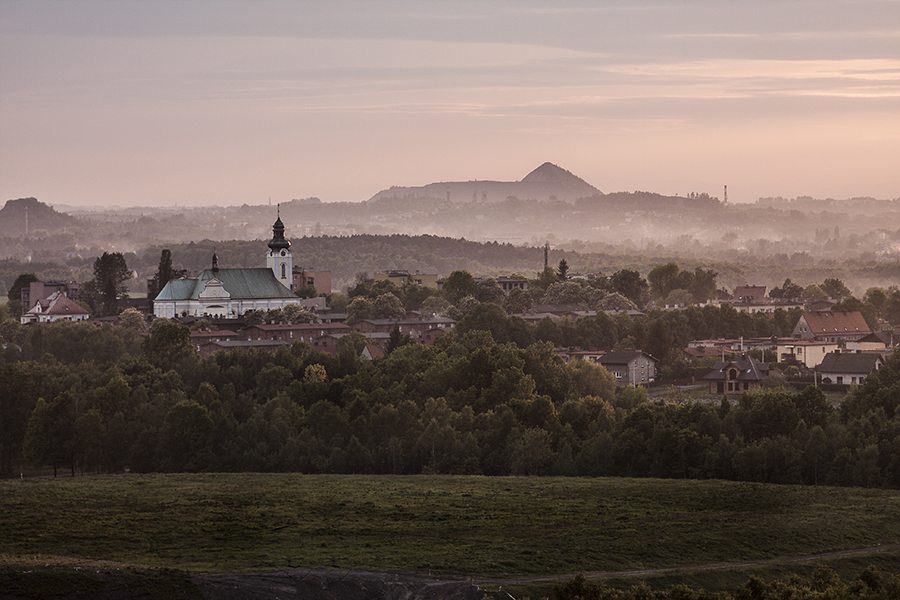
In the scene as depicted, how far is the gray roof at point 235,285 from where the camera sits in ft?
506

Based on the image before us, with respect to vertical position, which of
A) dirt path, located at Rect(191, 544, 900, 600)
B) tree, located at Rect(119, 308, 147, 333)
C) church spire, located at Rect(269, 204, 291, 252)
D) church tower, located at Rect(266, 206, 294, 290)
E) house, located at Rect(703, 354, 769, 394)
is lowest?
dirt path, located at Rect(191, 544, 900, 600)

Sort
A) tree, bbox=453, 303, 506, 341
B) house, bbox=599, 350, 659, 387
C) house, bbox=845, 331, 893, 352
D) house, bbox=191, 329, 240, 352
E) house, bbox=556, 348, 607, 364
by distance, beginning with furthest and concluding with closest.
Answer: tree, bbox=453, 303, 506, 341, house, bbox=845, 331, 893, 352, house, bbox=191, 329, 240, 352, house, bbox=556, 348, 607, 364, house, bbox=599, 350, 659, 387

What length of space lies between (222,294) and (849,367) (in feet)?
271

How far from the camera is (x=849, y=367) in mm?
104062

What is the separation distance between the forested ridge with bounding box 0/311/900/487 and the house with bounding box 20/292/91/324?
5039 cm

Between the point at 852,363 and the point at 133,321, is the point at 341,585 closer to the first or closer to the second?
the point at 852,363

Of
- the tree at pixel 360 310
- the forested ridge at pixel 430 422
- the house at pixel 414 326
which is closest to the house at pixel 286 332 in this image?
the house at pixel 414 326

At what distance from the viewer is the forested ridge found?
69.7 m

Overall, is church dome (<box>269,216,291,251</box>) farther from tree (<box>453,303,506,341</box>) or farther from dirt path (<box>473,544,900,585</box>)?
dirt path (<box>473,544,900,585</box>)

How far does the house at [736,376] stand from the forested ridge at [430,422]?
11982mm

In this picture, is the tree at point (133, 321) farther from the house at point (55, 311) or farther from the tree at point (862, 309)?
the tree at point (862, 309)

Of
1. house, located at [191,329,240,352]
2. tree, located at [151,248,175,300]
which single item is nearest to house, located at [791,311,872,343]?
house, located at [191,329,240,352]

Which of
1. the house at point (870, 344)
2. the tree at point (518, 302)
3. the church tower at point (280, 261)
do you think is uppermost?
the church tower at point (280, 261)

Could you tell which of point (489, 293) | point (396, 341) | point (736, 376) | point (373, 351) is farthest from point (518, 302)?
point (736, 376)
